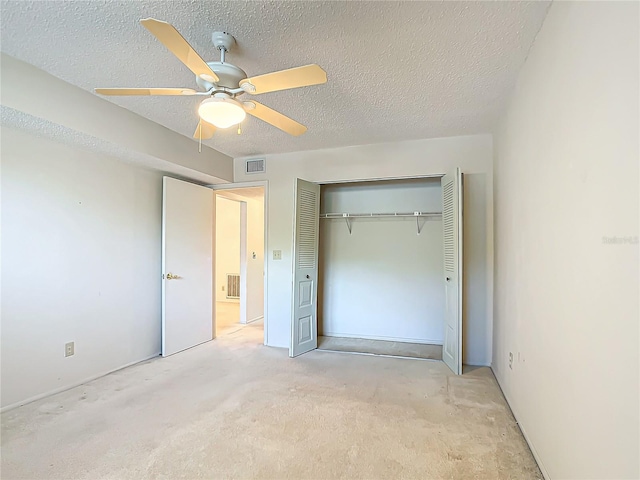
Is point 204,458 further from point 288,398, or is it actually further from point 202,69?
point 202,69

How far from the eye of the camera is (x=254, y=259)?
587cm

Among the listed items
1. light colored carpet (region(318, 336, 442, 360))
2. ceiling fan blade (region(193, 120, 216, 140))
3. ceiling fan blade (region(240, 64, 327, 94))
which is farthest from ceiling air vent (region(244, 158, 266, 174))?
ceiling fan blade (region(240, 64, 327, 94))

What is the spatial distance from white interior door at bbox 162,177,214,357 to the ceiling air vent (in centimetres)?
59

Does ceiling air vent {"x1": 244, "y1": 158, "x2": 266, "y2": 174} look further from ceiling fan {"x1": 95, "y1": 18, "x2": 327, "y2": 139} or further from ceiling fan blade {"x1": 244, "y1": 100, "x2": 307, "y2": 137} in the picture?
ceiling fan {"x1": 95, "y1": 18, "x2": 327, "y2": 139}

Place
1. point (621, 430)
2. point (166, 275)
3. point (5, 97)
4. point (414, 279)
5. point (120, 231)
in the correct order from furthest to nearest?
point (414, 279) → point (166, 275) → point (120, 231) → point (5, 97) → point (621, 430)

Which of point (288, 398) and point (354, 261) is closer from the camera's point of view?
point (288, 398)

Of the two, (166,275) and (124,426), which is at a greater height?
(166,275)

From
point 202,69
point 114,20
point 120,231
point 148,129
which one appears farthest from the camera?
point 120,231

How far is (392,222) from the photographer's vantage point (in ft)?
15.5

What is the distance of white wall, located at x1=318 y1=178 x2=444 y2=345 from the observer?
14.9 feet

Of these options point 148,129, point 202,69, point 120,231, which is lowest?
point 120,231

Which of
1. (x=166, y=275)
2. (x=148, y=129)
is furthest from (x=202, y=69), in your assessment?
(x=166, y=275)

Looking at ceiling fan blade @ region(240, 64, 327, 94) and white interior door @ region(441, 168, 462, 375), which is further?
white interior door @ region(441, 168, 462, 375)

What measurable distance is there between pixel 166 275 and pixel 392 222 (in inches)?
115
